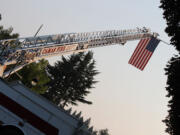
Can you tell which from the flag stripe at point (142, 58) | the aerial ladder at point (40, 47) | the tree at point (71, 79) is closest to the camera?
the aerial ladder at point (40, 47)

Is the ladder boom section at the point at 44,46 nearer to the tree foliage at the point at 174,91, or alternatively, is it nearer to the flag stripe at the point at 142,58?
the flag stripe at the point at 142,58

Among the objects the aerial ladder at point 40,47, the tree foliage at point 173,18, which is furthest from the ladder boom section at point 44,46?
the tree foliage at point 173,18

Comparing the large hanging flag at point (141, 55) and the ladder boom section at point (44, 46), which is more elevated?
the large hanging flag at point (141, 55)

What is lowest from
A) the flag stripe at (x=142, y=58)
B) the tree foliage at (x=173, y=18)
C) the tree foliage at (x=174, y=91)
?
the tree foliage at (x=174, y=91)

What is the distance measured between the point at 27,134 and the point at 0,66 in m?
8.99

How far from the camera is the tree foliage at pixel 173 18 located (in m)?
10.7

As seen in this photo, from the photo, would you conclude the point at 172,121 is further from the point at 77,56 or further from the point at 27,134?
the point at 77,56

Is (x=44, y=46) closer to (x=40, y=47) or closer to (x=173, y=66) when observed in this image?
(x=40, y=47)

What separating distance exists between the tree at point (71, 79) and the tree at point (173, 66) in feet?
93.5

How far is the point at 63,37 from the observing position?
18562mm

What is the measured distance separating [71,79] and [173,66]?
29701 millimetres

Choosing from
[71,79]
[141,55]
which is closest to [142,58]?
[141,55]

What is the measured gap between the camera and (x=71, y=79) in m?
39.9

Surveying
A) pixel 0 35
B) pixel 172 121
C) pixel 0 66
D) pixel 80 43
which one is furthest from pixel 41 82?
pixel 172 121
